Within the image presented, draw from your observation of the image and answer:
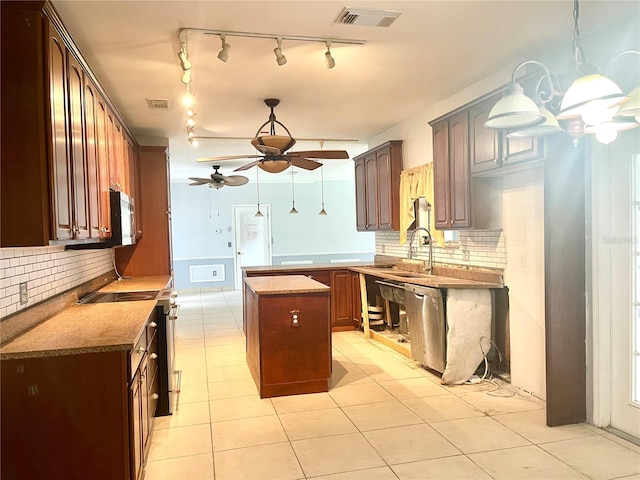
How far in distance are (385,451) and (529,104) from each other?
207 centimetres

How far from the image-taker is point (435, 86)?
4.26 meters

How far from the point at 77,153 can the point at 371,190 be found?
4210mm

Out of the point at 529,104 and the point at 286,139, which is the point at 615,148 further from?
the point at 286,139

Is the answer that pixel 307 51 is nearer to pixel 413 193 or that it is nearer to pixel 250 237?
pixel 413 193

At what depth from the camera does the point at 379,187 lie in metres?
6.02

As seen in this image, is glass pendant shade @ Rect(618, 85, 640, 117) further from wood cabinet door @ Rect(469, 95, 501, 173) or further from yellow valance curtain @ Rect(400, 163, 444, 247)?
yellow valance curtain @ Rect(400, 163, 444, 247)

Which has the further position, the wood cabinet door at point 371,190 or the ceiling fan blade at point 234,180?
the ceiling fan blade at point 234,180

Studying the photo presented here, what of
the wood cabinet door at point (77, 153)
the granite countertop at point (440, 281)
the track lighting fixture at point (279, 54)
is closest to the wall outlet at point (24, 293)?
the wood cabinet door at point (77, 153)

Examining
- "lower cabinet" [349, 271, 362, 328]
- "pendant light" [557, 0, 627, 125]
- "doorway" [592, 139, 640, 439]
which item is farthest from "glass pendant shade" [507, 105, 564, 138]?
"lower cabinet" [349, 271, 362, 328]

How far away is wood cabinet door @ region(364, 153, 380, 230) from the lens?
20.1 feet

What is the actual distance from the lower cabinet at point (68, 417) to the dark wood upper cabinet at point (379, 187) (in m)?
4.09

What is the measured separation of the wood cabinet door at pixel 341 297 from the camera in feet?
20.0

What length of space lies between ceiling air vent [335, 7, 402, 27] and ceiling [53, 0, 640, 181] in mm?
45

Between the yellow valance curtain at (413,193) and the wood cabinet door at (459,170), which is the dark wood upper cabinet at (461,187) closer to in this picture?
the wood cabinet door at (459,170)
